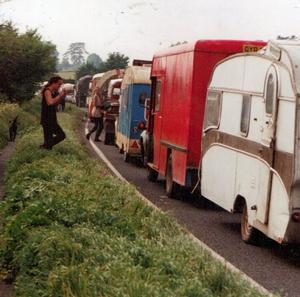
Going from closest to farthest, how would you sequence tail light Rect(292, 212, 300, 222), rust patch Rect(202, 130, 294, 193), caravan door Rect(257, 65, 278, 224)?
tail light Rect(292, 212, 300, 222)
rust patch Rect(202, 130, 294, 193)
caravan door Rect(257, 65, 278, 224)

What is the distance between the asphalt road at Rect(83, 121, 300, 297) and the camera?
11.0 m

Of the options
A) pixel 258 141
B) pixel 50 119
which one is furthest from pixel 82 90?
pixel 258 141

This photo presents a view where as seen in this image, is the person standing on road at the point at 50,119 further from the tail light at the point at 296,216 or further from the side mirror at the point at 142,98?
the tail light at the point at 296,216

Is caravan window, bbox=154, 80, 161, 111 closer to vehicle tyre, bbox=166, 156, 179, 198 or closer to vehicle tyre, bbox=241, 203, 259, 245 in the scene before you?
vehicle tyre, bbox=166, 156, 179, 198

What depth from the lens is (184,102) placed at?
1812 centimetres

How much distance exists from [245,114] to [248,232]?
1670mm

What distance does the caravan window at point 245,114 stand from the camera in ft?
44.8

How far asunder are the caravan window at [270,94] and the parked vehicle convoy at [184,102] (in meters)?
4.78

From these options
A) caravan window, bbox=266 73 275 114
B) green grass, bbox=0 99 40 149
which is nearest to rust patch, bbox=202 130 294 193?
caravan window, bbox=266 73 275 114

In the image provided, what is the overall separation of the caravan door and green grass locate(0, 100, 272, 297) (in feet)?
4.31

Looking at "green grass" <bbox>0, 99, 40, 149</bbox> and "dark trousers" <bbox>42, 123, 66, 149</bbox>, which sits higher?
"dark trousers" <bbox>42, 123, 66, 149</bbox>

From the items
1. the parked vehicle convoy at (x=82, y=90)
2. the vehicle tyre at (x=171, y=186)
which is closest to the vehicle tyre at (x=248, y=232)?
the vehicle tyre at (x=171, y=186)

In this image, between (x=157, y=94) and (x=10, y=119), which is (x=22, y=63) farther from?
(x=157, y=94)

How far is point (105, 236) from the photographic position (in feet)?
31.7
